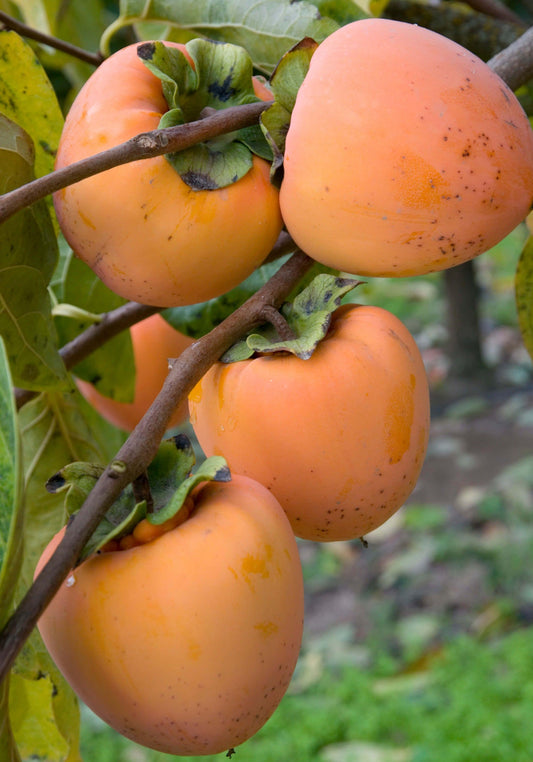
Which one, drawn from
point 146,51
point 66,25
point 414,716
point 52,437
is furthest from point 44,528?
point 414,716

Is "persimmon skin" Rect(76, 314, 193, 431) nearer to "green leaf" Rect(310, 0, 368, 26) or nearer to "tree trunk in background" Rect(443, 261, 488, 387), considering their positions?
"green leaf" Rect(310, 0, 368, 26)

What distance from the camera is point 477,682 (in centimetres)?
272

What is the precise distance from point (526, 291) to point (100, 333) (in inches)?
17.6

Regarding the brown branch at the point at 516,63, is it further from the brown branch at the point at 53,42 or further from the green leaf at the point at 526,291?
the brown branch at the point at 53,42

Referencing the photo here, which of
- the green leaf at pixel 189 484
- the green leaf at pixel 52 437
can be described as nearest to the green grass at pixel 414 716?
the green leaf at pixel 52 437

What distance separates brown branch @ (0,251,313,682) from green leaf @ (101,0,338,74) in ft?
0.91

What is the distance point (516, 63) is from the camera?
30.5 inches

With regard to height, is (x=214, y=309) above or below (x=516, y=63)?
below

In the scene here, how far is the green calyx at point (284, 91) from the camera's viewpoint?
2.24 ft

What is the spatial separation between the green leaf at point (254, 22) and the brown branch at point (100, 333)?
27 centimetres

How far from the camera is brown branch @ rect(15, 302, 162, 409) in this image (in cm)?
93

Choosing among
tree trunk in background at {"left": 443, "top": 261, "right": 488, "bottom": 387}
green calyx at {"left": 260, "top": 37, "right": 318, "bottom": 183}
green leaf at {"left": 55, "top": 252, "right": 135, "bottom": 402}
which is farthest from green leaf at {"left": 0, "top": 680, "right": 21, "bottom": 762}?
tree trunk in background at {"left": 443, "top": 261, "right": 488, "bottom": 387}

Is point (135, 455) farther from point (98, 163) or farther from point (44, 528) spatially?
point (44, 528)

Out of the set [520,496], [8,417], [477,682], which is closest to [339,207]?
[8,417]
